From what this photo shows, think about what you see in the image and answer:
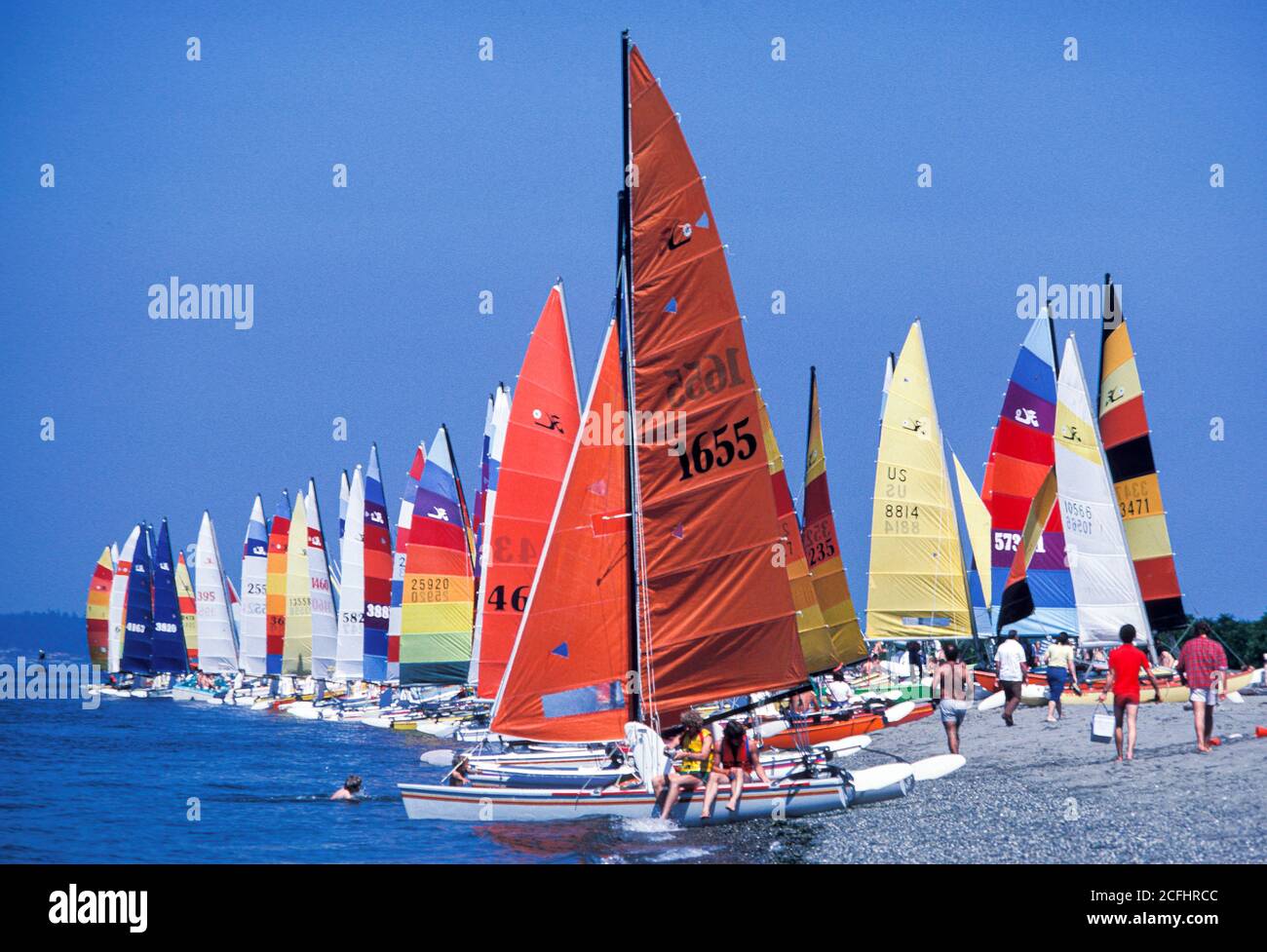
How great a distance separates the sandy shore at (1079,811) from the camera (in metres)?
15.4

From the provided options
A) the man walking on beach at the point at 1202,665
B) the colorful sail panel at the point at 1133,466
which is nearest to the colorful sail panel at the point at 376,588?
the colorful sail panel at the point at 1133,466

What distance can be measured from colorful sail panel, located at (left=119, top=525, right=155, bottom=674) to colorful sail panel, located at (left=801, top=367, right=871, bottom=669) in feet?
137

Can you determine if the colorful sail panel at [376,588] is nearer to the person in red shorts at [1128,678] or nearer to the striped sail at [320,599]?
the striped sail at [320,599]

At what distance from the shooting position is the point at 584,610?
21188mm

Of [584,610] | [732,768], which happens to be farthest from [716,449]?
[732,768]

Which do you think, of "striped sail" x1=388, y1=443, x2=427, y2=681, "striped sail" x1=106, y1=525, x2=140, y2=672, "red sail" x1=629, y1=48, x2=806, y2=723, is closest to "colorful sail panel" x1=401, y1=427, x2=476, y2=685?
"striped sail" x1=388, y1=443, x2=427, y2=681

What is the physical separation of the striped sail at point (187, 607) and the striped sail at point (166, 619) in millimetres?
10511

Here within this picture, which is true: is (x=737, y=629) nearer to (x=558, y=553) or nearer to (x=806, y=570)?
(x=558, y=553)

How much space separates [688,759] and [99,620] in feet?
224

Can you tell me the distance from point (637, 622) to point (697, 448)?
2.67 metres

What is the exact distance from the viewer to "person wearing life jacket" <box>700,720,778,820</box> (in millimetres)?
18938
